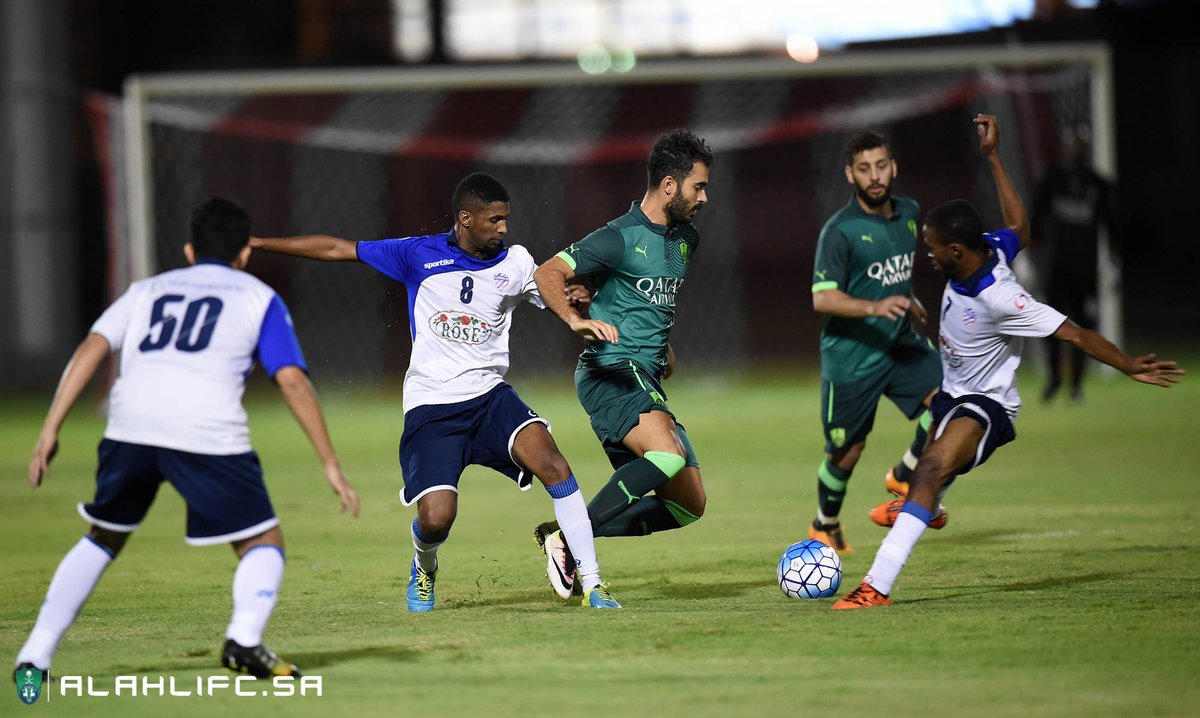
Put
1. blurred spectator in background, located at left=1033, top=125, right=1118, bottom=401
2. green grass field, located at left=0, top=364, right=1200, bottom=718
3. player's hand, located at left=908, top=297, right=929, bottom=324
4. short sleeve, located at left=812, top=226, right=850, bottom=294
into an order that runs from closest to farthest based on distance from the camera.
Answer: green grass field, located at left=0, top=364, right=1200, bottom=718, short sleeve, located at left=812, top=226, right=850, bottom=294, player's hand, located at left=908, top=297, right=929, bottom=324, blurred spectator in background, located at left=1033, top=125, right=1118, bottom=401

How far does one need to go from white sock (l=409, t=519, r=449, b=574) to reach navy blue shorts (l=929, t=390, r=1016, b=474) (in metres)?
2.23

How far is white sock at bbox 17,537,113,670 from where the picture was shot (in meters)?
5.18

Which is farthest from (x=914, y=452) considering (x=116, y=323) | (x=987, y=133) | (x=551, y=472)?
(x=116, y=323)

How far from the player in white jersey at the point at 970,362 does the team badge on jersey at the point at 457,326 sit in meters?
1.94

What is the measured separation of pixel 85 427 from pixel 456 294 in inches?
441

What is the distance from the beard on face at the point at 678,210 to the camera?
706cm

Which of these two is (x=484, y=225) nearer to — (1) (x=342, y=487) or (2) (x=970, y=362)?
(1) (x=342, y=487)

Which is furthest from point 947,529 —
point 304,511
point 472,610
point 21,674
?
point 21,674

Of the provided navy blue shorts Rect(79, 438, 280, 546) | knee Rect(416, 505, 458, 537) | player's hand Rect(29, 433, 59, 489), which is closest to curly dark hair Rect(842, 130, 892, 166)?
knee Rect(416, 505, 458, 537)

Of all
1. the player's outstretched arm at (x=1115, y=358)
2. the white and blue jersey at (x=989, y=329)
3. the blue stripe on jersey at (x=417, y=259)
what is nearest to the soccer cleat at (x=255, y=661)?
the blue stripe on jersey at (x=417, y=259)

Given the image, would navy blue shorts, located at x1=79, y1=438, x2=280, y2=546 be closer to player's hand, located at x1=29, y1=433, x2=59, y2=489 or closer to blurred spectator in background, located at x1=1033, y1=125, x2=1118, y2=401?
player's hand, located at x1=29, y1=433, x2=59, y2=489

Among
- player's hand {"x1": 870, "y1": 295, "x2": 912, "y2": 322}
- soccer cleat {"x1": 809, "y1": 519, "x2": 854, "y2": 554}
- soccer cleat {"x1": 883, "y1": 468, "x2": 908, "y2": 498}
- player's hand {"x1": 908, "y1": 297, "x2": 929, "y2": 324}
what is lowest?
soccer cleat {"x1": 809, "y1": 519, "x2": 854, "y2": 554}

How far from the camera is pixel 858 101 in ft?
108

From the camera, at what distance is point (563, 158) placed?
2148 centimetres
